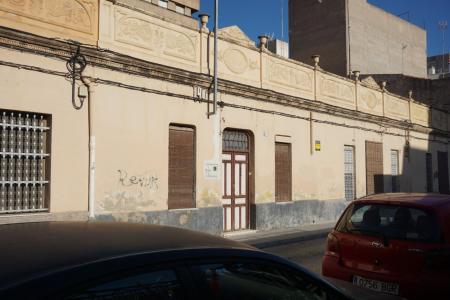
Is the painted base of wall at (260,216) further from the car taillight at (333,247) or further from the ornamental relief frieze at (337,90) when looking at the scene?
the car taillight at (333,247)

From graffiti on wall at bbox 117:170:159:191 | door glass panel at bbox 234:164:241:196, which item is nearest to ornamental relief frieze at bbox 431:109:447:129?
door glass panel at bbox 234:164:241:196

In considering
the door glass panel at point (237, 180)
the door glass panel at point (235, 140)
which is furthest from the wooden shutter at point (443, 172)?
the door glass panel at point (237, 180)

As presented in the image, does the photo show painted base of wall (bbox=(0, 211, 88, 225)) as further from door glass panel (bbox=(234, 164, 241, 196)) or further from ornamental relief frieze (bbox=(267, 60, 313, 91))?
ornamental relief frieze (bbox=(267, 60, 313, 91))

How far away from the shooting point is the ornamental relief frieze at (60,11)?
910cm

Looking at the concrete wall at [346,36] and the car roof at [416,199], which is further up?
the concrete wall at [346,36]

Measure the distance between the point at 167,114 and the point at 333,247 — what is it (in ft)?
22.6

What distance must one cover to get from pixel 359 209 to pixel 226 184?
7.83 m

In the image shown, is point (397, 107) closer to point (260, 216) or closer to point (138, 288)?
point (260, 216)

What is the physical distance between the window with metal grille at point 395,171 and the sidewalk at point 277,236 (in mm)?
8415

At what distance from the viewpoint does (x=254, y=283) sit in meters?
2.55

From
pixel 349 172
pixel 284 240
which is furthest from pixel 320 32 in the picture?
pixel 284 240

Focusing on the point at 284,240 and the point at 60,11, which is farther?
the point at 284,240

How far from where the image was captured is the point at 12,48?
8875 mm

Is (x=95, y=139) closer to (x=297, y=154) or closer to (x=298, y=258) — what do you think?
(x=298, y=258)
